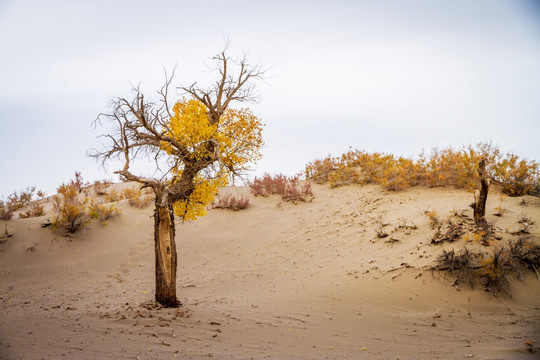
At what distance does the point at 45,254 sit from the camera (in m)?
12.4

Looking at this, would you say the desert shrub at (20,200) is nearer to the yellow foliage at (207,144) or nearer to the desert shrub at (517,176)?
the yellow foliage at (207,144)

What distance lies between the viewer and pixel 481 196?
9906 mm

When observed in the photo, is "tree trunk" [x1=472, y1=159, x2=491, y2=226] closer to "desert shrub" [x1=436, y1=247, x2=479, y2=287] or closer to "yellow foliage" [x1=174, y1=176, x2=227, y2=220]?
"desert shrub" [x1=436, y1=247, x2=479, y2=287]

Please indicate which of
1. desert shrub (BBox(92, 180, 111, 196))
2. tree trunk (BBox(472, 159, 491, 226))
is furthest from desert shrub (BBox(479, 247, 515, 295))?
desert shrub (BBox(92, 180, 111, 196))

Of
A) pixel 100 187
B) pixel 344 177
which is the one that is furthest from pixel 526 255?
pixel 100 187

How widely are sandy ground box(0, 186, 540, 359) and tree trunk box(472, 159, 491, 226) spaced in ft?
2.23

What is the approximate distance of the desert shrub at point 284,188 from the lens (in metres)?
17.5

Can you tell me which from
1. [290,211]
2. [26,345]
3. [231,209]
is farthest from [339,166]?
[26,345]

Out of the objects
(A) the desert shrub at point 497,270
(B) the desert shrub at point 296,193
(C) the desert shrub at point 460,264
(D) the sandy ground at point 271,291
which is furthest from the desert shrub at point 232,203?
(A) the desert shrub at point 497,270

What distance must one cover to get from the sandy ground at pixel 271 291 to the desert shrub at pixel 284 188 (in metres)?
0.77

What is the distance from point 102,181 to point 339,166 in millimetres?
14549

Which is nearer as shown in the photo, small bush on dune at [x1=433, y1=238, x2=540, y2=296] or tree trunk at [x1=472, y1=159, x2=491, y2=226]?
small bush on dune at [x1=433, y1=238, x2=540, y2=296]

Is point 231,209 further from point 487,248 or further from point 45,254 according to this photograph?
point 487,248

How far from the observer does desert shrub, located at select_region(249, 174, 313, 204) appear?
17453mm
